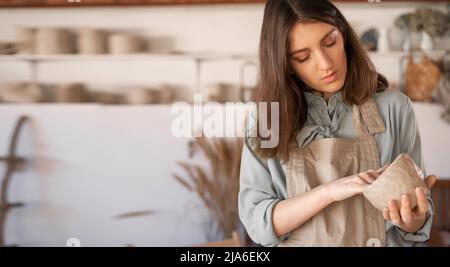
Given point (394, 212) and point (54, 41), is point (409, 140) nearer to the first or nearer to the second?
point (394, 212)

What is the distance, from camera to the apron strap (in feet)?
1.85

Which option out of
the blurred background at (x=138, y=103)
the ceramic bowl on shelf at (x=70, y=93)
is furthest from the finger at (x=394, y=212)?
the ceramic bowl on shelf at (x=70, y=93)

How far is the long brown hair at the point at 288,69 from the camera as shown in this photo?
1.78ft

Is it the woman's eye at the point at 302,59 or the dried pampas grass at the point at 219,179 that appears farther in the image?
the dried pampas grass at the point at 219,179

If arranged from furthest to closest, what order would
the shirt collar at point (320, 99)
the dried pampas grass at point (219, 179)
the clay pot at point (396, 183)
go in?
the dried pampas grass at point (219, 179) < the shirt collar at point (320, 99) < the clay pot at point (396, 183)

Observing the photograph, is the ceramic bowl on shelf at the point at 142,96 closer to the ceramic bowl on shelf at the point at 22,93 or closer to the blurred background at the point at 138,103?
the blurred background at the point at 138,103

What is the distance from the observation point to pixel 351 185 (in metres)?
0.50

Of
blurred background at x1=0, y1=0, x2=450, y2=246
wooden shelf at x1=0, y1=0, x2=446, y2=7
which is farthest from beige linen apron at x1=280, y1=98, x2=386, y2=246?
wooden shelf at x1=0, y1=0, x2=446, y2=7

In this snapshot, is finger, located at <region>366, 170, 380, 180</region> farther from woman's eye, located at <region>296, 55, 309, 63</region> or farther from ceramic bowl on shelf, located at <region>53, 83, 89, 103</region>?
ceramic bowl on shelf, located at <region>53, 83, 89, 103</region>

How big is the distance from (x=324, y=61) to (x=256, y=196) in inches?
6.9

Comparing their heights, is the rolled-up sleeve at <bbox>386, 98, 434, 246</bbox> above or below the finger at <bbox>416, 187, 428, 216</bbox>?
above

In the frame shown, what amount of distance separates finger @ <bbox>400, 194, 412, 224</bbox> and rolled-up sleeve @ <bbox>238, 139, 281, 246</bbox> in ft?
0.46

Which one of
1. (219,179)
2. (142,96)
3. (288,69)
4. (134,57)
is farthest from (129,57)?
(288,69)
